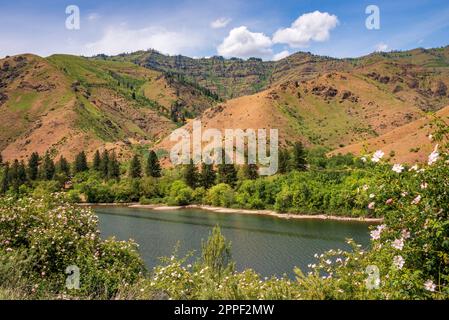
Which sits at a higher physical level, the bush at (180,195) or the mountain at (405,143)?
the mountain at (405,143)

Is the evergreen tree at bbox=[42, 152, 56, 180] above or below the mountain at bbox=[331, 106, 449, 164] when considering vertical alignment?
below

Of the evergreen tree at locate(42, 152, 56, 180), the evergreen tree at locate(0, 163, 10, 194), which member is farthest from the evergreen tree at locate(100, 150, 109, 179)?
the evergreen tree at locate(0, 163, 10, 194)

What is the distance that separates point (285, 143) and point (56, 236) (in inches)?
5963

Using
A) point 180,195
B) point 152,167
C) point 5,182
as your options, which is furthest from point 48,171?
point 180,195

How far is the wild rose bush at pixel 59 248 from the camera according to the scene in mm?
16906

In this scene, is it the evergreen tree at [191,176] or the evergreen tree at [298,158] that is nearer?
the evergreen tree at [298,158]

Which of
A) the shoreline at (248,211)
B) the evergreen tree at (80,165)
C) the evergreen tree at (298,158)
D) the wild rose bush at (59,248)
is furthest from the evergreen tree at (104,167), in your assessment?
the wild rose bush at (59,248)

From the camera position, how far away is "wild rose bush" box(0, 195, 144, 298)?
16906 millimetres

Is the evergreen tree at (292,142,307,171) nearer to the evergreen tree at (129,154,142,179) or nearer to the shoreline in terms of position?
the shoreline

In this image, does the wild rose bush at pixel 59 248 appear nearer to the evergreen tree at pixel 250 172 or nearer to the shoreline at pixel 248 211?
the shoreline at pixel 248 211

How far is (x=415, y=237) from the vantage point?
7742 millimetres
